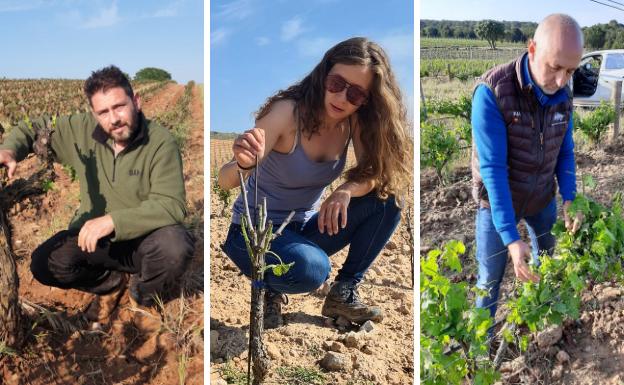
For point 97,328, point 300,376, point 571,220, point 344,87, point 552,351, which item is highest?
point 344,87

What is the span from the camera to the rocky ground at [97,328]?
3414 millimetres

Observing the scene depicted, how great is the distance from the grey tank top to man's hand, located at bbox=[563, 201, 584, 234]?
3.69 feet

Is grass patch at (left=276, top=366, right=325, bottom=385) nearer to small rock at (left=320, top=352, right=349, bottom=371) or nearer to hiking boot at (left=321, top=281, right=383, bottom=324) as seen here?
small rock at (left=320, top=352, right=349, bottom=371)

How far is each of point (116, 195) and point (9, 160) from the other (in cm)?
55

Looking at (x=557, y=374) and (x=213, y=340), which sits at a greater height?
(x=213, y=340)

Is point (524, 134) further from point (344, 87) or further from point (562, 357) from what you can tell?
point (562, 357)

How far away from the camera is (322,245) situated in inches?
136

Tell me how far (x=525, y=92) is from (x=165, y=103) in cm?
178

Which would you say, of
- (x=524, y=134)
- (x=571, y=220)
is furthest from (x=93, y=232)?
(x=571, y=220)

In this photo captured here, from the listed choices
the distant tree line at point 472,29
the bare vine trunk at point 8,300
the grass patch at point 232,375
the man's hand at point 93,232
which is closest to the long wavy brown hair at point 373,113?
the distant tree line at point 472,29

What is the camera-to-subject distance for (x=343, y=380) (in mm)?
3424

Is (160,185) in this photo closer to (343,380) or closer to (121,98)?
(121,98)

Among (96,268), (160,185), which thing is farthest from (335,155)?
(96,268)

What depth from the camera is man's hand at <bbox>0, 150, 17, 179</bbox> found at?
331 centimetres
